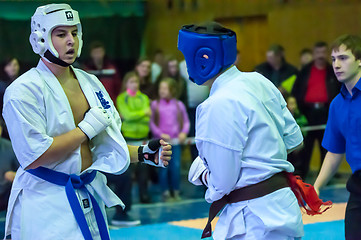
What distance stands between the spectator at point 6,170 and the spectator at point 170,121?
7.21 feet

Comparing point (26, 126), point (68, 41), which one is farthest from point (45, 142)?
point (68, 41)

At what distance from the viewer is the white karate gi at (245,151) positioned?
314 centimetres

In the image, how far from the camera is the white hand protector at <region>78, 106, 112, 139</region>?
145 inches

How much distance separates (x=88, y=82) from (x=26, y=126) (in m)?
0.64

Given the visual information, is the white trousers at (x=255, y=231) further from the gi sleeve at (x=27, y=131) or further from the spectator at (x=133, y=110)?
the spectator at (x=133, y=110)

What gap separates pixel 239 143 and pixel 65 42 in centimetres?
132

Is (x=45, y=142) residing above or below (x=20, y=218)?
above

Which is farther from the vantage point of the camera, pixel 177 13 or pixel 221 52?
pixel 177 13

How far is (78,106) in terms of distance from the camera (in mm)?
3861

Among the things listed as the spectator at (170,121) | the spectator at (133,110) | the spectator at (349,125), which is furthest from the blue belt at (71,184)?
the spectator at (170,121)

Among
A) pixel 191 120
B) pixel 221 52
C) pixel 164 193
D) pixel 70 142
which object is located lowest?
pixel 164 193

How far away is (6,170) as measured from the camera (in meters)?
6.63

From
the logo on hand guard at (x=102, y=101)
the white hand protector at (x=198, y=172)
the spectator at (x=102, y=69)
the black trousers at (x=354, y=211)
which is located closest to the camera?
the white hand protector at (x=198, y=172)

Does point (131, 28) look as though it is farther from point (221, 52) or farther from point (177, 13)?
point (221, 52)
